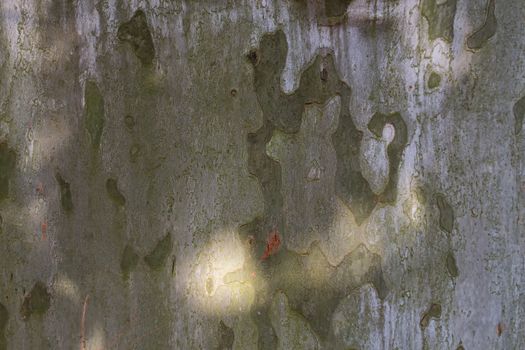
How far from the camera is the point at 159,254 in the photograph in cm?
94

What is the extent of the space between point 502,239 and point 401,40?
0.42 m

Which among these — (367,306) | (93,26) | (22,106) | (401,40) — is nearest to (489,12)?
(401,40)

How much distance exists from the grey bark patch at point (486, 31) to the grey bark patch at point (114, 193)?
695 millimetres

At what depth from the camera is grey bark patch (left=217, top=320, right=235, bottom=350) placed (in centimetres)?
95

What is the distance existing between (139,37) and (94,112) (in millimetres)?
159

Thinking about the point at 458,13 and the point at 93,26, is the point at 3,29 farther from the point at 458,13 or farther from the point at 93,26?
the point at 458,13

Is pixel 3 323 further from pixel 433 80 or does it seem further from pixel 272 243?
pixel 433 80

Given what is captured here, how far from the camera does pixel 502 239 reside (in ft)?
3.15

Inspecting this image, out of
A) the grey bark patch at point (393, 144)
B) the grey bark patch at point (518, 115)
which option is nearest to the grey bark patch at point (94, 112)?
the grey bark patch at point (393, 144)

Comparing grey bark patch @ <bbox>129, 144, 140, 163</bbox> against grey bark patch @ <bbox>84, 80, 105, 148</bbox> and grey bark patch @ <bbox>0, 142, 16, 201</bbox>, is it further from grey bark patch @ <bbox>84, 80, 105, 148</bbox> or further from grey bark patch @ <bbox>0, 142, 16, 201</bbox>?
grey bark patch @ <bbox>0, 142, 16, 201</bbox>

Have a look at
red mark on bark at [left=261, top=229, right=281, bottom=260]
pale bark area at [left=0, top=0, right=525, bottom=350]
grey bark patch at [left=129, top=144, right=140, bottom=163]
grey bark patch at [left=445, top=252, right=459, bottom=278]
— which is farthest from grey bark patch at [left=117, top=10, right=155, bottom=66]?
grey bark patch at [left=445, top=252, right=459, bottom=278]

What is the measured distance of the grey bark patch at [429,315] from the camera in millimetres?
956

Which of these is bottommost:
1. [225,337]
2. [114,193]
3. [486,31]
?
[225,337]

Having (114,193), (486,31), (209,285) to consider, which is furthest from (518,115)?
(114,193)
